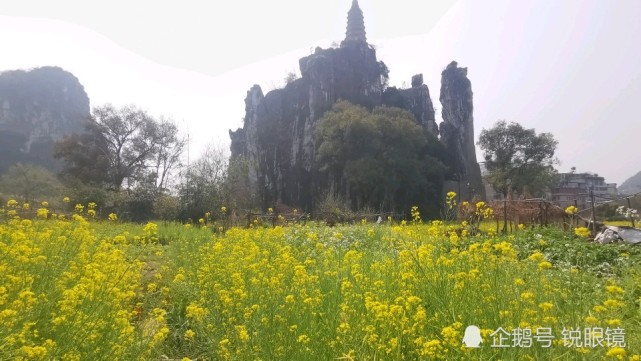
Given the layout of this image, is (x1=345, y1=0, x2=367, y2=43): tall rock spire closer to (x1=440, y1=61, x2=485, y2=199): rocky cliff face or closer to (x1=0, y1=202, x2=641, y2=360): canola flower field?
(x1=440, y1=61, x2=485, y2=199): rocky cliff face

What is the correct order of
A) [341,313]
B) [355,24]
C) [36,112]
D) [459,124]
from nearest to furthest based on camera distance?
[341,313]
[459,124]
[355,24]
[36,112]

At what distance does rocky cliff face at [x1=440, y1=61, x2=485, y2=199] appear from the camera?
43.2 meters

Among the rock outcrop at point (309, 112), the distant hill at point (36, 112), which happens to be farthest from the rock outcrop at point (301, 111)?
the distant hill at point (36, 112)

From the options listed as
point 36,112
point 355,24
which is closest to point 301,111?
point 355,24

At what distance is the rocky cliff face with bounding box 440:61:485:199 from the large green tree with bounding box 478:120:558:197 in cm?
146

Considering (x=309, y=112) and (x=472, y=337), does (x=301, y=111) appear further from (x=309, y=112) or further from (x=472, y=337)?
(x=472, y=337)

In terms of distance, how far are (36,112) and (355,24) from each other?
6150 centimetres

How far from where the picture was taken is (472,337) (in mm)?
2184

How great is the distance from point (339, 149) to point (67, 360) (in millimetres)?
28477

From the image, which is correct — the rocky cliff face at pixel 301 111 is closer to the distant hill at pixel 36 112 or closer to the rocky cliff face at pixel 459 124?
the rocky cliff face at pixel 459 124

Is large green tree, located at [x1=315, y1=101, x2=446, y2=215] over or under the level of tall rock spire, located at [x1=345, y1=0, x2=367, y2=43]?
under

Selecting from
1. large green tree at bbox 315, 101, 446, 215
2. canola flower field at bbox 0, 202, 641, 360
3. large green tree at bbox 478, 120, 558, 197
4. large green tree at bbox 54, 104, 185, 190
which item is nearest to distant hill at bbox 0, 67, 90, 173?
large green tree at bbox 54, 104, 185, 190

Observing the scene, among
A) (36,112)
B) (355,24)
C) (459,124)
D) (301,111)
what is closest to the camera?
(301,111)

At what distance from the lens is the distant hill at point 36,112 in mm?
66188
